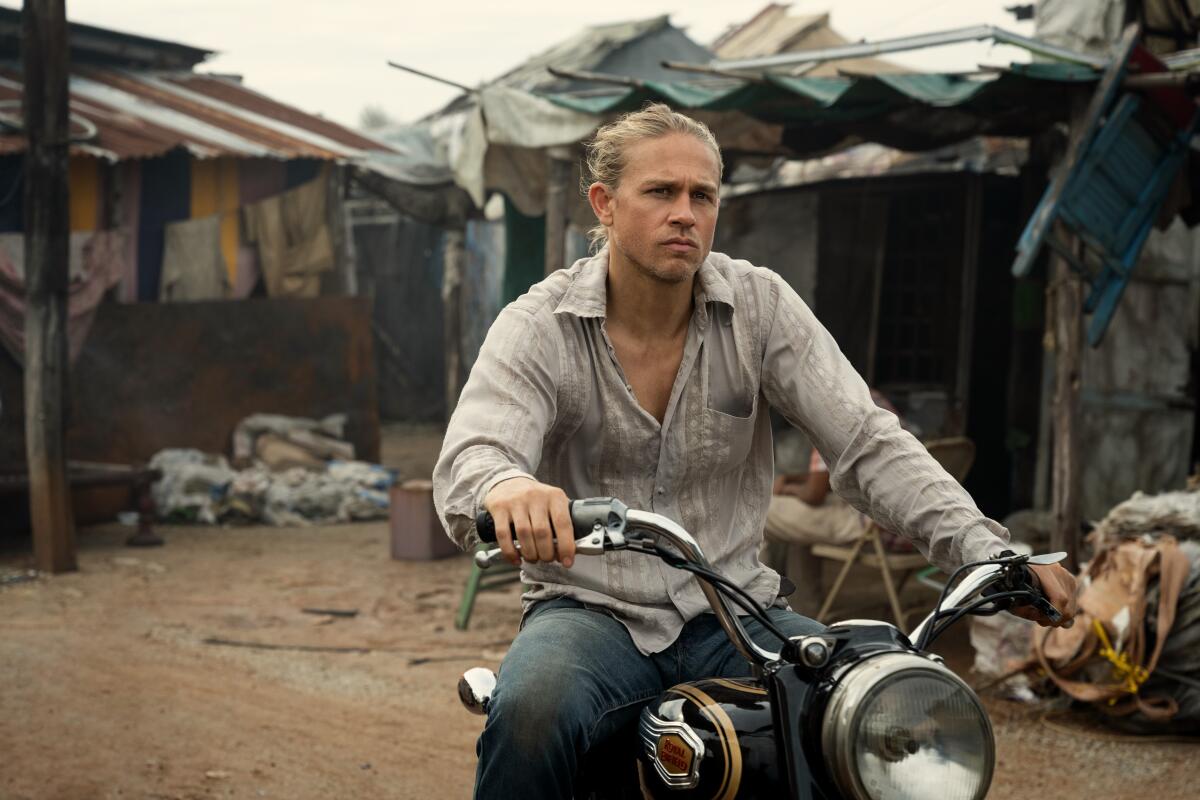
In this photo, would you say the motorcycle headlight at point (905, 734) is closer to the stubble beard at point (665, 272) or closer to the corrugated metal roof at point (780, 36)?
the stubble beard at point (665, 272)

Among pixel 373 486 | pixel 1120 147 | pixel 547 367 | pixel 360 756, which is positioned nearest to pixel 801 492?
pixel 1120 147

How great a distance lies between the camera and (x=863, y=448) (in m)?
→ 2.65

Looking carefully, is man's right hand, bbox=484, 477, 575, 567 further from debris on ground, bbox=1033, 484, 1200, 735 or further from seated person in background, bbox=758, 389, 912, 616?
seated person in background, bbox=758, 389, 912, 616

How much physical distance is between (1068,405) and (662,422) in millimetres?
5019

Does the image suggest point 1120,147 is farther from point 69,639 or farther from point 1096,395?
point 69,639

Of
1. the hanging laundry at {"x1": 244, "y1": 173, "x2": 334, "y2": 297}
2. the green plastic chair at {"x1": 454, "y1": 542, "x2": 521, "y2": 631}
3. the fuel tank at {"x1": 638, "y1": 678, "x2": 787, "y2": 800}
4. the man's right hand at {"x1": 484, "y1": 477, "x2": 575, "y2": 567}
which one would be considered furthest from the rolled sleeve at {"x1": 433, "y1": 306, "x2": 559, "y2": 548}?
the hanging laundry at {"x1": 244, "y1": 173, "x2": 334, "y2": 297}

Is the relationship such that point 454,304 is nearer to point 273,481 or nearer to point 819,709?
point 273,481

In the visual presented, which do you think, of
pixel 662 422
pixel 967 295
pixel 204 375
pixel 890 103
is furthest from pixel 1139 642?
pixel 204 375

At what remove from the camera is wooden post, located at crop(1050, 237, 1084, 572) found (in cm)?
712

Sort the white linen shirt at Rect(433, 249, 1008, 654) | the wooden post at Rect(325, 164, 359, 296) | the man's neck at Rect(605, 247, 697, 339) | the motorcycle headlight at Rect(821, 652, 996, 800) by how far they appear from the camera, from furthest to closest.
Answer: the wooden post at Rect(325, 164, 359, 296)
the man's neck at Rect(605, 247, 697, 339)
the white linen shirt at Rect(433, 249, 1008, 654)
the motorcycle headlight at Rect(821, 652, 996, 800)

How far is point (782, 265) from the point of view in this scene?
1120 cm

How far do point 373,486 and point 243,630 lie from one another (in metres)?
5.01

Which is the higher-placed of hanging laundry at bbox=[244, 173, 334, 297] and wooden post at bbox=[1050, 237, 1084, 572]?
hanging laundry at bbox=[244, 173, 334, 297]

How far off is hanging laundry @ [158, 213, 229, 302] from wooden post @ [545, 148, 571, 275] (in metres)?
5.16
